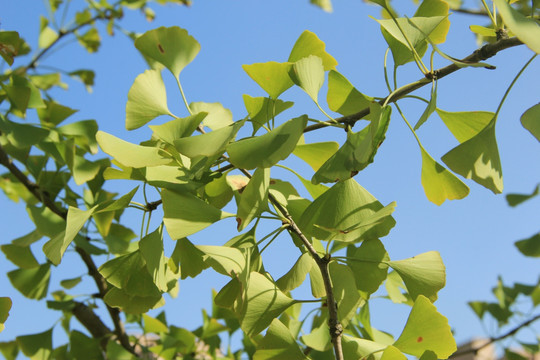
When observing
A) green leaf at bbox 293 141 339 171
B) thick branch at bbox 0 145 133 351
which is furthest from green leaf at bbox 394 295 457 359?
thick branch at bbox 0 145 133 351

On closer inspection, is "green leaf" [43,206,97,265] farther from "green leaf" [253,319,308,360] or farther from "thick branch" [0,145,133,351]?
"thick branch" [0,145,133,351]

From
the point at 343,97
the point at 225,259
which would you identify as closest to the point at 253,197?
the point at 225,259

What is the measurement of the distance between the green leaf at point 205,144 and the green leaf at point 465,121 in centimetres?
25

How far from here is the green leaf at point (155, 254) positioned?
550mm

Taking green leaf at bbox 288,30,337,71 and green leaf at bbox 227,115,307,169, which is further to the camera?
green leaf at bbox 288,30,337,71

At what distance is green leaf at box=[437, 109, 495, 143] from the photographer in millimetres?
566

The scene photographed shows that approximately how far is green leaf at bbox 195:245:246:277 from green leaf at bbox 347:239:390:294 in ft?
0.45

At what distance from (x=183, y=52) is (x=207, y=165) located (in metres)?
0.20

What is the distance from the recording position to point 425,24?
52cm

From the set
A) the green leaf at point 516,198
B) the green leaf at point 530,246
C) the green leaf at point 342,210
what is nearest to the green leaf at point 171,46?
the green leaf at point 342,210

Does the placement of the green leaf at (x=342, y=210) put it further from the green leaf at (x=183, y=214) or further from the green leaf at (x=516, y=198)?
the green leaf at (x=516, y=198)

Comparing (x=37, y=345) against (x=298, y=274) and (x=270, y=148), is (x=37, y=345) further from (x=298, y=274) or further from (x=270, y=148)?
(x=270, y=148)

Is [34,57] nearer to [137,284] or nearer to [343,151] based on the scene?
[137,284]

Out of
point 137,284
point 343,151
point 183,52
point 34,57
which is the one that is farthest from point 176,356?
point 34,57
